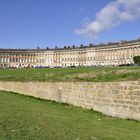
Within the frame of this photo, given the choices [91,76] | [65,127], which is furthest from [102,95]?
[91,76]

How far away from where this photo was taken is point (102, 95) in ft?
53.9

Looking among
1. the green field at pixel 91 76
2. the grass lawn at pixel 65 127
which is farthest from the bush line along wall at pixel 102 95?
the green field at pixel 91 76

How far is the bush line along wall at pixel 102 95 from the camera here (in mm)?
14281

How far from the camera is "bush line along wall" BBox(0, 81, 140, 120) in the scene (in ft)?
46.9

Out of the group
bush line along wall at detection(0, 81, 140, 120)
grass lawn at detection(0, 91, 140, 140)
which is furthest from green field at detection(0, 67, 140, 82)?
grass lawn at detection(0, 91, 140, 140)

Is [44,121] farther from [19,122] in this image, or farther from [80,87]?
[80,87]

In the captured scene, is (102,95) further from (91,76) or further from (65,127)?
Answer: (91,76)

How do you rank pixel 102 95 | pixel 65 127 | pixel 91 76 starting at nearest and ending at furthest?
pixel 65 127 < pixel 102 95 < pixel 91 76

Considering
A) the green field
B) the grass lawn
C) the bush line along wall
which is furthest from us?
the green field

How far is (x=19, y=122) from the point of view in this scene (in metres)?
12.9

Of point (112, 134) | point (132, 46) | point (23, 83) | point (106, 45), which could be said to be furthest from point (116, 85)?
point (106, 45)

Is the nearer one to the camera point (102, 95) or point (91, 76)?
point (102, 95)

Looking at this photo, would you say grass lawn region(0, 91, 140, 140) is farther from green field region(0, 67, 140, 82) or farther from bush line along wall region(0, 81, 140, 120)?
green field region(0, 67, 140, 82)

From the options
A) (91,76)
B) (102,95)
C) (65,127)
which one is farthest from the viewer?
(91,76)
